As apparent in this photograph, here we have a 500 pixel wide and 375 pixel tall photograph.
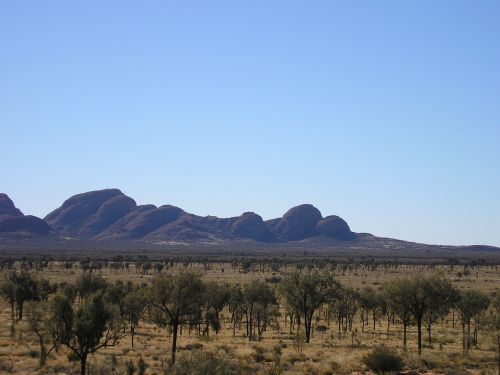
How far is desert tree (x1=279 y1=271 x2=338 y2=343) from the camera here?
4806 cm

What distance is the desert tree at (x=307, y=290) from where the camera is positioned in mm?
48062

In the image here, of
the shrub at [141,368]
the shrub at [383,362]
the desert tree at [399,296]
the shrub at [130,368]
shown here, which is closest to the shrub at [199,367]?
the shrub at [130,368]

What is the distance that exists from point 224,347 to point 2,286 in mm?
28097

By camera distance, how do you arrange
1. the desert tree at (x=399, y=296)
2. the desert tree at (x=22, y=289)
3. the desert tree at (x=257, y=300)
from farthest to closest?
the desert tree at (x=22, y=289), the desert tree at (x=257, y=300), the desert tree at (x=399, y=296)

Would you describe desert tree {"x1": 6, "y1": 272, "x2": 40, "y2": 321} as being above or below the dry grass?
above

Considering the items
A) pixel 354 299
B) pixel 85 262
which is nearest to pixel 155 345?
pixel 354 299

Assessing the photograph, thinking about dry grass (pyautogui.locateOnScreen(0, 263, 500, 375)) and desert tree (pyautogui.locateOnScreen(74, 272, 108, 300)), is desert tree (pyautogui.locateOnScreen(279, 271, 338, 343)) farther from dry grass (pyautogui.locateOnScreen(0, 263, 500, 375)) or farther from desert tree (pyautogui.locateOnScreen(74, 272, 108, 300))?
desert tree (pyautogui.locateOnScreen(74, 272, 108, 300))

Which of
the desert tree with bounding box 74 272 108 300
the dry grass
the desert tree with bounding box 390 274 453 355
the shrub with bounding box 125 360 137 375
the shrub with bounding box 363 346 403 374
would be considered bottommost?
the dry grass

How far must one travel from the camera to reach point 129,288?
59656 mm

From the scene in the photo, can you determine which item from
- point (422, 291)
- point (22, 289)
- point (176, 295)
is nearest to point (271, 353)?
point (176, 295)

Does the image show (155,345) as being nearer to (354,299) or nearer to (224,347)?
(224,347)

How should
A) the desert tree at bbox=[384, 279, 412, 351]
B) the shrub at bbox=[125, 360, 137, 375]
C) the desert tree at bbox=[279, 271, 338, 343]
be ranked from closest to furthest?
1. the shrub at bbox=[125, 360, 137, 375]
2. the desert tree at bbox=[384, 279, 412, 351]
3. the desert tree at bbox=[279, 271, 338, 343]

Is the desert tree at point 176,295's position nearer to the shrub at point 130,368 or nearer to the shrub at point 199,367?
the shrub at point 130,368

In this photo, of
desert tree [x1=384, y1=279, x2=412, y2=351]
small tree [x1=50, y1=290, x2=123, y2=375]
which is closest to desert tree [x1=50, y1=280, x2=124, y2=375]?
small tree [x1=50, y1=290, x2=123, y2=375]
